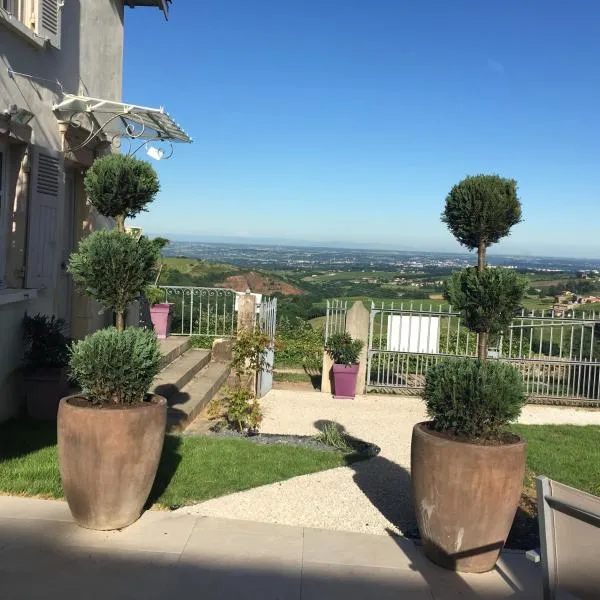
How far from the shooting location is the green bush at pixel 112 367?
3.94m

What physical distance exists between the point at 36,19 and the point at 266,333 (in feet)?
17.0

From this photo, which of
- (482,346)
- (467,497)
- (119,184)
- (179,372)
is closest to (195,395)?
(179,372)

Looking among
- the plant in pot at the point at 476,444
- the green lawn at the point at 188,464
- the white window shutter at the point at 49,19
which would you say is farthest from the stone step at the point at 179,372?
the white window shutter at the point at 49,19

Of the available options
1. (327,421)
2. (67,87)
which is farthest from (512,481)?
(67,87)

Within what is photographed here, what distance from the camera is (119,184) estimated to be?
4715mm

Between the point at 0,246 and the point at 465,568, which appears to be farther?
the point at 0,246

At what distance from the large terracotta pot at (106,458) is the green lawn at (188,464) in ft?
2.06

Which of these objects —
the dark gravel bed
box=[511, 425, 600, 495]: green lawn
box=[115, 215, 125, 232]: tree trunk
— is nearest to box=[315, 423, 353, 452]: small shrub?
the dark gravel bed

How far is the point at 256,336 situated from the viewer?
8.30 m

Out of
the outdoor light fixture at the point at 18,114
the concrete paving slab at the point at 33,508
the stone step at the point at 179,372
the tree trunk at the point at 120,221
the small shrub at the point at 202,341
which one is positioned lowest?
the concrete paving slab at the point at 33,508

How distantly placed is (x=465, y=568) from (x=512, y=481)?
2.04 ft

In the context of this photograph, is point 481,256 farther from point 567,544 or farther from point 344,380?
point 344,380

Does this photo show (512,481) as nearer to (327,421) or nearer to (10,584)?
(10,584)

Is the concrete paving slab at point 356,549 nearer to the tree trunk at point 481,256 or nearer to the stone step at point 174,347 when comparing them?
the tree trunk at point 481,256
